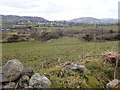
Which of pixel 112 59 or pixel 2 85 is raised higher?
pixel 112 59

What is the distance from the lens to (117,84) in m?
6.71

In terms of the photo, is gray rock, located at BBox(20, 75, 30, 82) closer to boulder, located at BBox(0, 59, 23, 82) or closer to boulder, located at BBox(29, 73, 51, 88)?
boulder, located at BBox(0, 59, 23, 82)

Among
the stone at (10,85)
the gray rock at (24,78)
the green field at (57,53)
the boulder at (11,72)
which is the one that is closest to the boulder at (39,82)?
the gray rock at (24,78)

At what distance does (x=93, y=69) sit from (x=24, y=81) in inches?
172

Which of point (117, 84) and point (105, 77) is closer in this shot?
point (117, 84)

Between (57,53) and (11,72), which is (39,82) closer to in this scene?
(11,72)

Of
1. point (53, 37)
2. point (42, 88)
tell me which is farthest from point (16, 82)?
point (53, 37)

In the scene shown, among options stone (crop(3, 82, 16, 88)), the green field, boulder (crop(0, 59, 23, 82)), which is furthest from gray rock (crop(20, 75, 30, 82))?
the green field

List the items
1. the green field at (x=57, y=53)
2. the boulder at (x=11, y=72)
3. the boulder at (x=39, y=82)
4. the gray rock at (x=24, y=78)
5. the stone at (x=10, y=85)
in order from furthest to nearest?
1. the green field at (x=57, y=53)
2. the gray rock at (x=24, y=78)
3. the boulder at (x=11, y=72)
4. the stone at (x=10, y=85)
5. the boulder at (x=39, y=82)

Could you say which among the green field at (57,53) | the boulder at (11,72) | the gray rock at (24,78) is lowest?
the green field at (57,53)

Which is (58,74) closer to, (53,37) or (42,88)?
(42,88)

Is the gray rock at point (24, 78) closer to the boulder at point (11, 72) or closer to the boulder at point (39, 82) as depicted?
the boulder at point (11, 72)

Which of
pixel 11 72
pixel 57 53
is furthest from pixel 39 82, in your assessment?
pixel 57 53

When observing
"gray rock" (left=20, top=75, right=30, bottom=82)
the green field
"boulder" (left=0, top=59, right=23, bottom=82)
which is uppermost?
"boulder" (left=0, top=59, right=23, bottom=82)
